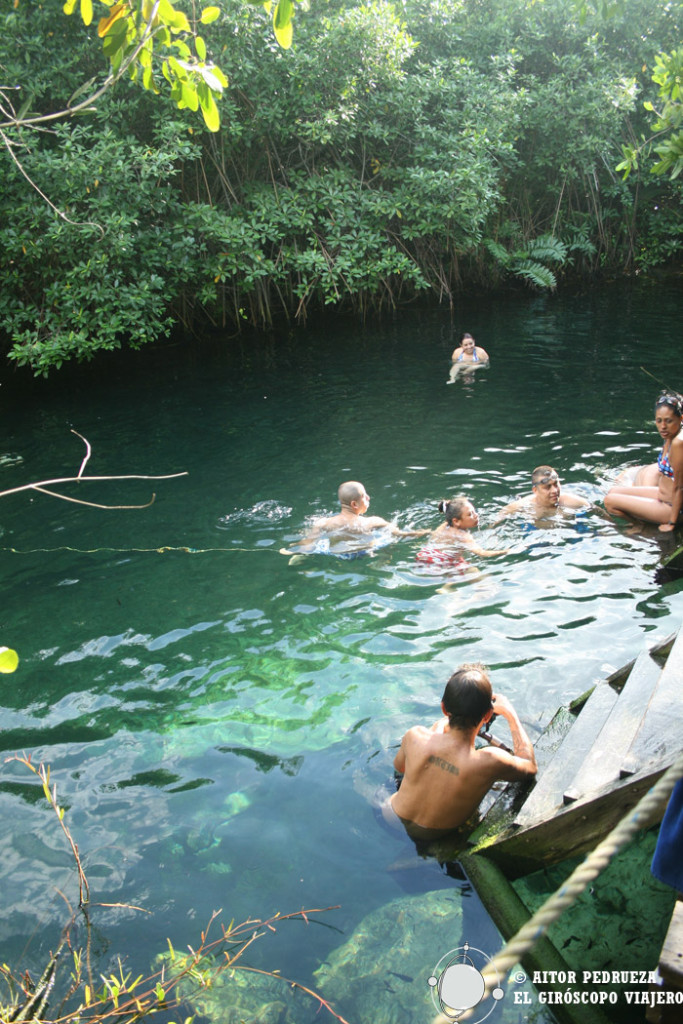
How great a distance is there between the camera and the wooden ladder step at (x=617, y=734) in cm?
356

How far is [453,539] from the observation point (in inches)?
293

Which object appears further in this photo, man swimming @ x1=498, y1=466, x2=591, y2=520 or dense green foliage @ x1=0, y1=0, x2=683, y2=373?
dense green foliage @ x1=0, y1=0, x2=683, y2=373

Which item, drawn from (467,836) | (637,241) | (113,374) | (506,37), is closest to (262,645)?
(467,836)

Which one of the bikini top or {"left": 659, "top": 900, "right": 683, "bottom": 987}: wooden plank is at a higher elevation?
the bikini top

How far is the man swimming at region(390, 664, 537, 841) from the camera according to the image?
3.91 meters

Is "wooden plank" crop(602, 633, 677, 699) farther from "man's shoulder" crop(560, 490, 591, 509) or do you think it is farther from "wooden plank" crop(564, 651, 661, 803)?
"man's shoulder" crop(560, 490, 591, 509)

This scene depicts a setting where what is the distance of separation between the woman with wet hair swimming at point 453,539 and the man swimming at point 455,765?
3106 millimetres

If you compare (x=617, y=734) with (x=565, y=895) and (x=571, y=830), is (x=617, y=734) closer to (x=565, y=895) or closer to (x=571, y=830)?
(x=571, y=830)

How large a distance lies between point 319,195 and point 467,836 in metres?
15.0

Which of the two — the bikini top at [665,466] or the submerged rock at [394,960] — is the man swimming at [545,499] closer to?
the bikini top at [665,466]

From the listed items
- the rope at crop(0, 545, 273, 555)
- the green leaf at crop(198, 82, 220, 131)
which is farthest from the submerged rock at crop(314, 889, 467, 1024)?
the rope at crop(0, 545, 273, 555)

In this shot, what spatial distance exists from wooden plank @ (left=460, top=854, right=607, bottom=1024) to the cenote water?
0.10 meters

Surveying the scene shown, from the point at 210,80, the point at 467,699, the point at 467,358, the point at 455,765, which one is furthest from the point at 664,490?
the point at 467,358

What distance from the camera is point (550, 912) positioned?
149 centimetres
